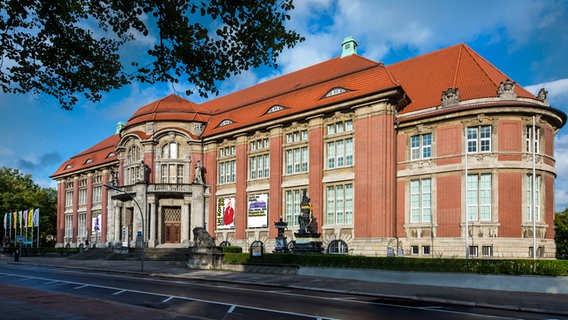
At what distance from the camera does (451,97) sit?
3453 cm

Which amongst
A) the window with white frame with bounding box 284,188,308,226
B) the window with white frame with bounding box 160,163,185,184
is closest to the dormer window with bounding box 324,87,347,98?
the window with white frame with bounding box 284,188,308,226

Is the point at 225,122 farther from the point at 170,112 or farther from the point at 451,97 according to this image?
the point at 451,97

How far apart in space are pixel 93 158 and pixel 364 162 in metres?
43.8

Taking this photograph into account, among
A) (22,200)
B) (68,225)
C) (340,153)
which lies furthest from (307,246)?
(22,200)

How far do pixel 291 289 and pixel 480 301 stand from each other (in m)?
8.09

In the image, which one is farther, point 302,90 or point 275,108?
point 275,108

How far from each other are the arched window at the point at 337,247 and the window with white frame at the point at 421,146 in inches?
309

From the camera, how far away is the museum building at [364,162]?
33000 millimetres

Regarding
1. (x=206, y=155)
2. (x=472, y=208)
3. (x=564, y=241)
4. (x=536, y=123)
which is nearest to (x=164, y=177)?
(x=206, y=155)

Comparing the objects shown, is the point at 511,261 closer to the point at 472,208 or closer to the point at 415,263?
the point at 415,263

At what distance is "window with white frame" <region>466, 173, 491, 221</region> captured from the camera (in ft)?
108

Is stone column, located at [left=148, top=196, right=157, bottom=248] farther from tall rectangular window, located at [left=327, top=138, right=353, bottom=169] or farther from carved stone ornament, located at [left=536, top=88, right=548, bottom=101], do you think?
carved stone ornament, located at [left=536, top=88, right=548, bottom=101]

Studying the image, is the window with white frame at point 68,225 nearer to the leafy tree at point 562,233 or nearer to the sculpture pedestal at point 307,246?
the sculpture pedestal at point 307,246

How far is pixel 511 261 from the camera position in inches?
883
